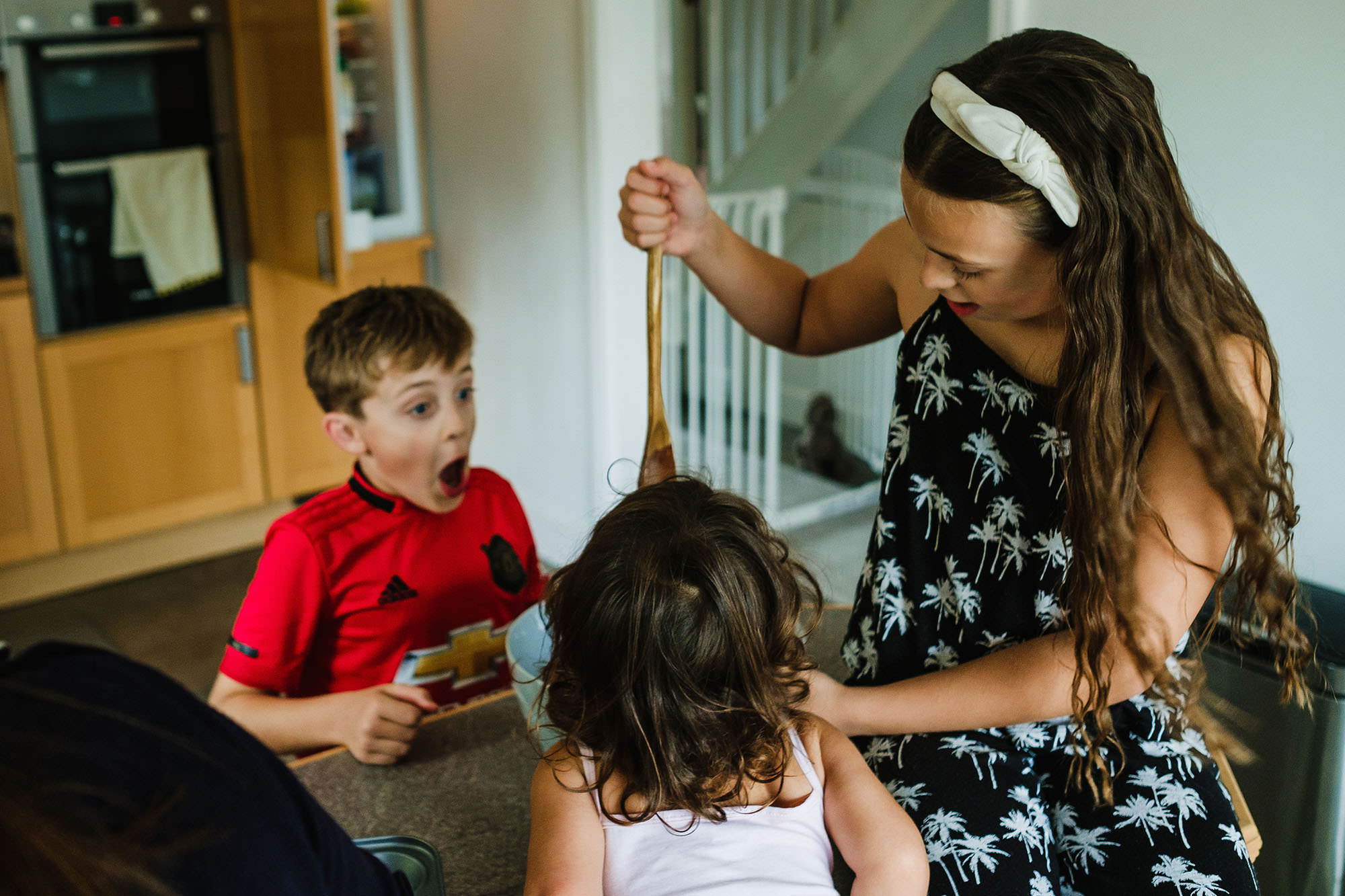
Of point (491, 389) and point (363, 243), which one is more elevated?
point (363, 243)

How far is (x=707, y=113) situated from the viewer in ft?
13.7

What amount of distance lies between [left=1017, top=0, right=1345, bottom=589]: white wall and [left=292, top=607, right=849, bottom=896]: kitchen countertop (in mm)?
1084

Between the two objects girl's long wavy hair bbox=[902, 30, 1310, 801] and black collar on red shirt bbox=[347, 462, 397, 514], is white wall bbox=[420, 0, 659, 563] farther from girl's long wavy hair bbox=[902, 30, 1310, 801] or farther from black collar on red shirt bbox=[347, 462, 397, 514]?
girl's long wavy hair bbox=[902, 30, 1310, 801]

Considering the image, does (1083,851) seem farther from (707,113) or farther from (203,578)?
(707,113)

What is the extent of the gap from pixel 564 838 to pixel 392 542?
62 cm

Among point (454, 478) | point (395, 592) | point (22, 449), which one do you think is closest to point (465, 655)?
point (395, 592)

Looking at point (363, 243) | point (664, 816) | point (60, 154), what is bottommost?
point (664, 816)

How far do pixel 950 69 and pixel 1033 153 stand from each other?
134mm

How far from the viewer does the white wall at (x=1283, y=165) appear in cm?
157

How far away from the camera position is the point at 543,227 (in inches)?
119

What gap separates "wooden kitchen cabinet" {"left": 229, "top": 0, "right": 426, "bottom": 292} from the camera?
2.69 m

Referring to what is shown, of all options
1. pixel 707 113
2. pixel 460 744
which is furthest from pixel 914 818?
pixel 707 113

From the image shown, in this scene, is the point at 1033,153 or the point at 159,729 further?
the point at 1033,153

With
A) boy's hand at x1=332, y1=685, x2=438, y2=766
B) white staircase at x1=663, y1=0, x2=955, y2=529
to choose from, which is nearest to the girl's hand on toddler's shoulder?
boy's hand at x1=332, y1=685, x2=438, y2=766
